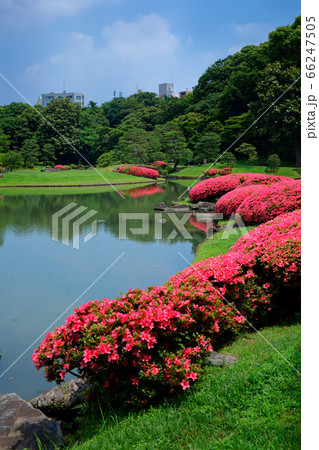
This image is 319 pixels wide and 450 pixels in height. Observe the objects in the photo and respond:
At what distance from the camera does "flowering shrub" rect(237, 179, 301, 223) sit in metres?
8.91

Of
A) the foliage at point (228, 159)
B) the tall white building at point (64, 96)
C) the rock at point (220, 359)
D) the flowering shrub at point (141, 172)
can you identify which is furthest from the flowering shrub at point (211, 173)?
the tall white building at point (64, 96)

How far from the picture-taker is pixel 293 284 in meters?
4.29

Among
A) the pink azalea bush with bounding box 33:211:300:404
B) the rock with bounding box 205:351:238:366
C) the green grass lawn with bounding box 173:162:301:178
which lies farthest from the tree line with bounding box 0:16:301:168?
the rock with bounding box 205:351:238:366

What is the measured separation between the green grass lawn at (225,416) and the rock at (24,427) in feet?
0.93

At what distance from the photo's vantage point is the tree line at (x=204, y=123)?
98.7ft

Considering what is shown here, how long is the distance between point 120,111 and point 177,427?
60.9 metres

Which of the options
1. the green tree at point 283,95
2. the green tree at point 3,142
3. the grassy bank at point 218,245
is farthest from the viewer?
the green tree at point 3,142

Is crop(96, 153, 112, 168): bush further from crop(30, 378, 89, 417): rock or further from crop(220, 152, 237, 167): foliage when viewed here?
crop(30, 378, 89, 417): rock

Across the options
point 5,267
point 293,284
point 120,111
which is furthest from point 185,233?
point 120,111

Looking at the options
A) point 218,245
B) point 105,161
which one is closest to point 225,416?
point 218,245

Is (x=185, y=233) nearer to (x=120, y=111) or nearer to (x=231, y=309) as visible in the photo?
(x=231, y=309)

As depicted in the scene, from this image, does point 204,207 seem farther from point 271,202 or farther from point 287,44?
point 287,44

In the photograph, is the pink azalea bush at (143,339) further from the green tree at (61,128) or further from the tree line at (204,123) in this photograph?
the green tree at (61,128)

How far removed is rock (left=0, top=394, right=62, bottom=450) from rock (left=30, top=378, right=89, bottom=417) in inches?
5.6
